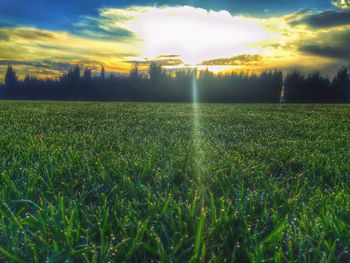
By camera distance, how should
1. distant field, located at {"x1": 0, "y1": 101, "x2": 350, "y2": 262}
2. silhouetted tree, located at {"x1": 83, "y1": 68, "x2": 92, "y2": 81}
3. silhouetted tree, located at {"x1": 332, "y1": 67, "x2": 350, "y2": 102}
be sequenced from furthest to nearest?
silhouetted tree, located at {"x1": 83, "y1": 68, "x2": 92, "y2": 81} < silhouetted tree, located at {"x1": 332, "y1": 67, "x2": 350, "y2": 102} < distant field, located at {"x1": 0, "y1": 101, "x2": 350, "y2": 262}

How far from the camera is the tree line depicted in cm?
7244

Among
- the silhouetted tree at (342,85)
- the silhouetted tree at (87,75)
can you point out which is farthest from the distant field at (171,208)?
the silhouetted tree at (87,75)

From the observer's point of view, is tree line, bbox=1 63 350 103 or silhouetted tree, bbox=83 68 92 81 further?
silhouetted tree, bbox=83 68 92 81

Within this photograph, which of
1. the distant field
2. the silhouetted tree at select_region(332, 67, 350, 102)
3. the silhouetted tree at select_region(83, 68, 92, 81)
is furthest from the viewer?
the silhouetted tree at select_region(83, 68, 92, 81)

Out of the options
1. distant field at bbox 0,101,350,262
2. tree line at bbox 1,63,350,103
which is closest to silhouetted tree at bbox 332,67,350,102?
tree line at bbox 1,63,350,103

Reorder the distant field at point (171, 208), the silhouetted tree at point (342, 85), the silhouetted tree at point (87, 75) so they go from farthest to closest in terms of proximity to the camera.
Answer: the silhouetted tree at point (87, 75), the silhouetted tree at point (342, 85), the distant field at point (171, 208)

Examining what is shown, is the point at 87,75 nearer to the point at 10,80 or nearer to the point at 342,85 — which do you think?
the point at 10,80

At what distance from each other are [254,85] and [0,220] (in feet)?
288

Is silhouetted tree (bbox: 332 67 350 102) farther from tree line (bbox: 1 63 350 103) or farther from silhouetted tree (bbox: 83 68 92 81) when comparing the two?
silhouetted tree (bbox: 83 68 92 81)

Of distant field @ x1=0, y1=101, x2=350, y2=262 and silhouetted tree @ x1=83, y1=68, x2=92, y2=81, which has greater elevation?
silhouetted tree @ x1=83, y1=68, x2=92, y2=81

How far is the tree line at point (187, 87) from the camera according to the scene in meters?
72.4

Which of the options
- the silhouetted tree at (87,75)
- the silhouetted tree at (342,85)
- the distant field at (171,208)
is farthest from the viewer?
the silhouetted tree at (87,75)

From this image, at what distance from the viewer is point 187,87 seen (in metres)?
92.2

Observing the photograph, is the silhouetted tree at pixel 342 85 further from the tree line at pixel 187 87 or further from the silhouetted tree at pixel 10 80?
the silhouetted tree at pixel 10 80
